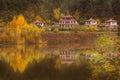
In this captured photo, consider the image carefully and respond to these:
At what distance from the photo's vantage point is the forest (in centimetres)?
9356

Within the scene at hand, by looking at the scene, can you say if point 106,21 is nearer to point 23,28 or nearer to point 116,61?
point 23,28

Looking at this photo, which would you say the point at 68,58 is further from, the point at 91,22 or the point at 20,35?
the point at 91,22

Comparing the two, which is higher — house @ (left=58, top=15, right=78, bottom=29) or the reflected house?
house @ (left=58, top=15, right=78, bottom=29)

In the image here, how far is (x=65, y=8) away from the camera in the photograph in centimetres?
10100

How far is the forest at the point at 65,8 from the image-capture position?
93.6 meters

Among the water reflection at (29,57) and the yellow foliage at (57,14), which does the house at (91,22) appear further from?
the water reflection at (29,57)

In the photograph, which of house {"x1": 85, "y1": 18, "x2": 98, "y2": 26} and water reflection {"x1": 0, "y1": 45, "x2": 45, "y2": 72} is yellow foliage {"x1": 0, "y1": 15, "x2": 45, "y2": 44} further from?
house {"x1": 85, "y1": 18, "x2": 98, "y2": 26}

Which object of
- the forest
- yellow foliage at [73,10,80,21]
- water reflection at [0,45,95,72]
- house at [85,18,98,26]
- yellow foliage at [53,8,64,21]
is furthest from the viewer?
yellow foliage at [73,10,80,21]

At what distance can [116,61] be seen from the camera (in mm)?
18844

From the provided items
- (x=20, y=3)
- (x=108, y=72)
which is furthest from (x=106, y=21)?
(x=108, y=72)

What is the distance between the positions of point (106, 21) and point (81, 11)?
832 cm

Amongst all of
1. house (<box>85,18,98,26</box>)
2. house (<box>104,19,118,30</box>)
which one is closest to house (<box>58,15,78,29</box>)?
house (<box>85,18,98,26</box>)

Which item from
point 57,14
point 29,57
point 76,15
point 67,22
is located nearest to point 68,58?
point 29,57

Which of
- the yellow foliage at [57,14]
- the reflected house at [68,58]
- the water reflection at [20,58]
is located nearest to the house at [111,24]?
the yellow foliage at [57,14]
